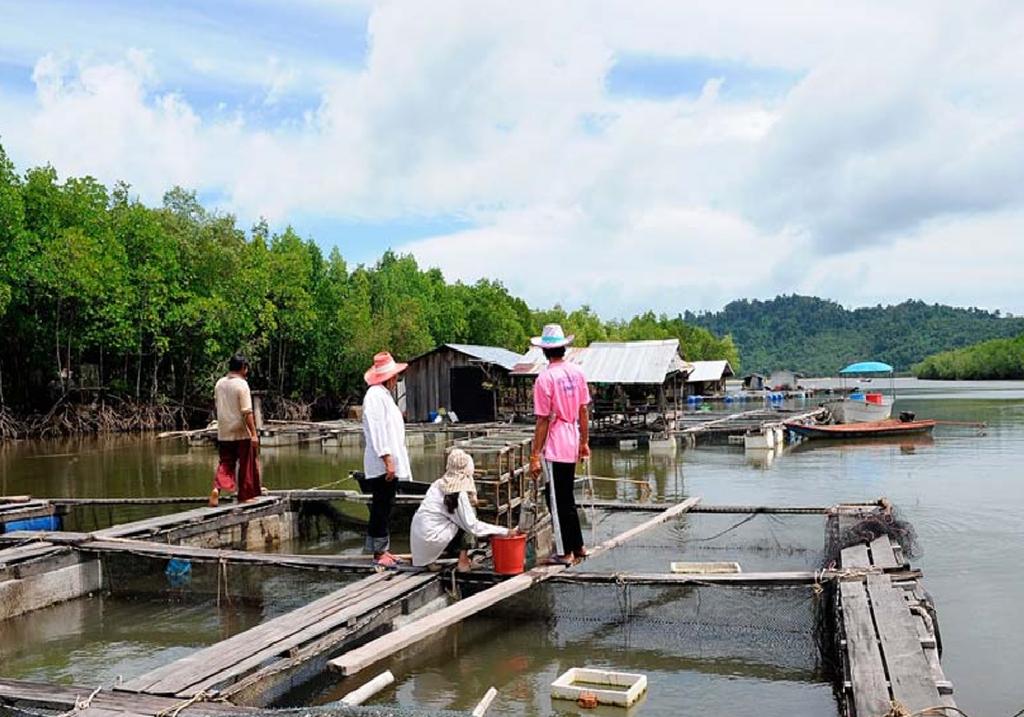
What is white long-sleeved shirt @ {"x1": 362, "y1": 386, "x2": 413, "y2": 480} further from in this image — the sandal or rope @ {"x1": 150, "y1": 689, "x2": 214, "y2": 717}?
rope @ {"x1": 150, "y1": 689, "x2": 214, "y2": 717}

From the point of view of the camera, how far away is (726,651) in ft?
21.3

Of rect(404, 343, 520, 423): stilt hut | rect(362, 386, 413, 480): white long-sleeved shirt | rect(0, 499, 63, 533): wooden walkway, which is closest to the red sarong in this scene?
rect(0, 499, 63, 533): wooden walkway

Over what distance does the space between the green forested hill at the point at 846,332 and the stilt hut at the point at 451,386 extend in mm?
104757

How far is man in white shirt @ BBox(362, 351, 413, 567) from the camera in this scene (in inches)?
278

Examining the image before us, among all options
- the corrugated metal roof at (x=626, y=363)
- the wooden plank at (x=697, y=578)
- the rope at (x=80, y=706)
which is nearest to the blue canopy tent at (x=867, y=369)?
the corrugated metal roof at (x=626, y=363)

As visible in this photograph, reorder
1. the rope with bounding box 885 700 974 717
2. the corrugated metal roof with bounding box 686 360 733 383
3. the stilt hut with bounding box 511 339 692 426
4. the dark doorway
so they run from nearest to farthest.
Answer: the rope with bounding box 885 700 974 717, the stilt hut with bounding box 511 339 692 426, the dark doorway, the corrugated metal roof with bounding box 686 360 733 383

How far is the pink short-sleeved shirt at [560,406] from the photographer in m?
6.70

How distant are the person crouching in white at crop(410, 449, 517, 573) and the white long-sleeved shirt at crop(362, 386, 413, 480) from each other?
42cm

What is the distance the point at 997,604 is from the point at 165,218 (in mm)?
33879

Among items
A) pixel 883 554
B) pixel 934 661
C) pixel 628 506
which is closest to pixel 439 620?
pixel 934 661

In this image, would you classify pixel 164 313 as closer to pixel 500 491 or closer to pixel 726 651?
pixel 500 491

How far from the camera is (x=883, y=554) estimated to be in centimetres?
713

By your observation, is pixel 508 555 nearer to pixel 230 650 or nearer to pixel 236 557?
pixel 230 650

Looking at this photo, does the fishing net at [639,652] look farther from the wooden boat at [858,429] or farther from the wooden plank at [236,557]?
the wooden boat at [858,429]
